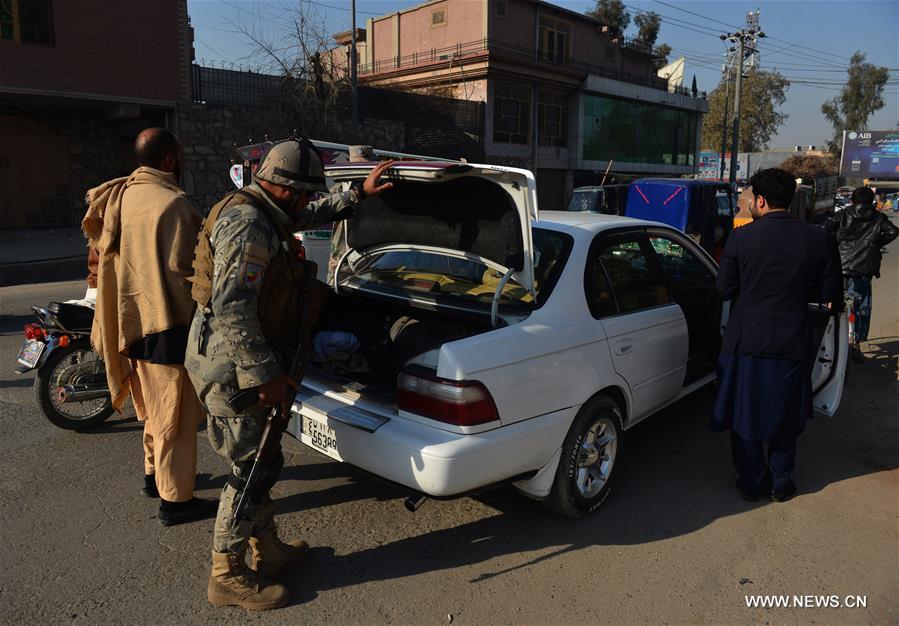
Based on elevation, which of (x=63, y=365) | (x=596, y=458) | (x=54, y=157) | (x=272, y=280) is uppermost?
(x=54, y=157)

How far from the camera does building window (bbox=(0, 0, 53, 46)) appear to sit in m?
14.1

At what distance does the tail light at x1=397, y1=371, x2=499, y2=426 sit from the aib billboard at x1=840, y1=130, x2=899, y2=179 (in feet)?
157

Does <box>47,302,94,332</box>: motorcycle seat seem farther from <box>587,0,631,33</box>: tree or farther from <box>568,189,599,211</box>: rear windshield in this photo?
<box>587,0,631,33</box>: tree

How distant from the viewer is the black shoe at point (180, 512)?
128 inches

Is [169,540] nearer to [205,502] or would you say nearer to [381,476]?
[205,502]

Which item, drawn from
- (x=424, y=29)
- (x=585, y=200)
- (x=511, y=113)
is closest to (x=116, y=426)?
(x=585, y=200)

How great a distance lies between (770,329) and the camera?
359 cm

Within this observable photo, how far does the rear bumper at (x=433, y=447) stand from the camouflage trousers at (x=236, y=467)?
470 millimetres

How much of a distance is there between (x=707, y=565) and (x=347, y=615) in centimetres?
171

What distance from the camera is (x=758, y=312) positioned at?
11.9ft

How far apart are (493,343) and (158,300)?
1.60 meters

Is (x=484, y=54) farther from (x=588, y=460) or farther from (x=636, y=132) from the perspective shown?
(x=588, y=460)

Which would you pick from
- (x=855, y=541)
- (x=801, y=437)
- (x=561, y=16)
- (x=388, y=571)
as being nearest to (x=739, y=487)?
(x=855, y=541)

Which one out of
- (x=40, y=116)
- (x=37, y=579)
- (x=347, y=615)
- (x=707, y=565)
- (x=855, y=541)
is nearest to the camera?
(x=347, y=615)
